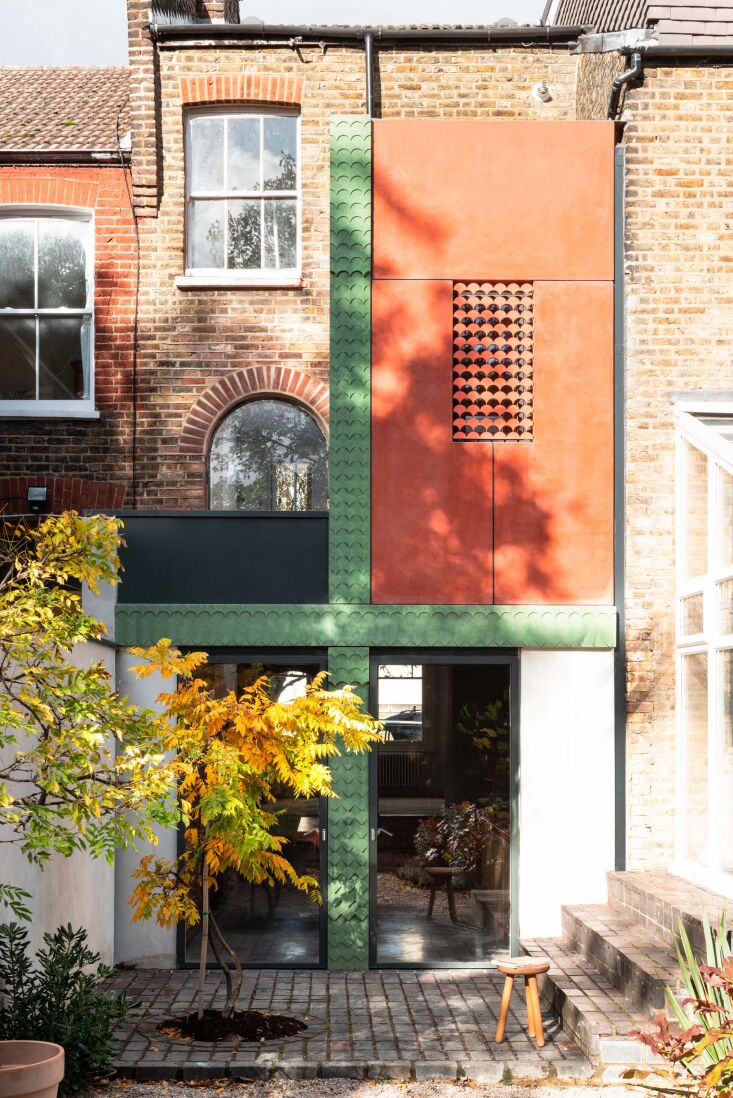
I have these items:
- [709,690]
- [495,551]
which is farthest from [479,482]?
[709,690]

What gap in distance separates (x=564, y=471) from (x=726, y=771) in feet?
9.72

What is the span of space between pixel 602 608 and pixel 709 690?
50.0 inches

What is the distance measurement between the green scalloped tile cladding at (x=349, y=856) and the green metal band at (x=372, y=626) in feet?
1.25

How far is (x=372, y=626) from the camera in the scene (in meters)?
11.1

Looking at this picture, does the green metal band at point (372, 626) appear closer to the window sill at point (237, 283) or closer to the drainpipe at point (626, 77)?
the window sill at point (237, 283)

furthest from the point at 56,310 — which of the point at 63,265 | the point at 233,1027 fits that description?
the point at 233,1027

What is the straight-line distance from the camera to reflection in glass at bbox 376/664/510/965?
433 inches

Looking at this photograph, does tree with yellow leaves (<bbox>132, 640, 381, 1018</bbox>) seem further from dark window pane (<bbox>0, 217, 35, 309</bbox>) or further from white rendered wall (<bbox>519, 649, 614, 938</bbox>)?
Answer: dark window pane (<bbox>0, 217, 35, 309</bbox>)

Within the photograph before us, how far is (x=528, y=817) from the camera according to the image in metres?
11.1

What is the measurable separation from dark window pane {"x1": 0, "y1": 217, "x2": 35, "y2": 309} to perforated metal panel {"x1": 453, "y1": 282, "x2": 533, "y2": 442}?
417cm

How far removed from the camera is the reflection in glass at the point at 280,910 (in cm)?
1088

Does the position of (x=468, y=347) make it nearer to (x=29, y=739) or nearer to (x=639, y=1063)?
(x=29, y=739)

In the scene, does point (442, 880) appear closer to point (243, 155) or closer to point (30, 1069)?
point (30, 1069)

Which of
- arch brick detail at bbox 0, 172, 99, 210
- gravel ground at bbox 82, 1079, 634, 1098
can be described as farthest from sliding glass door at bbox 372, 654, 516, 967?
arch brick detail at bbox 0, 172, 99, 210
